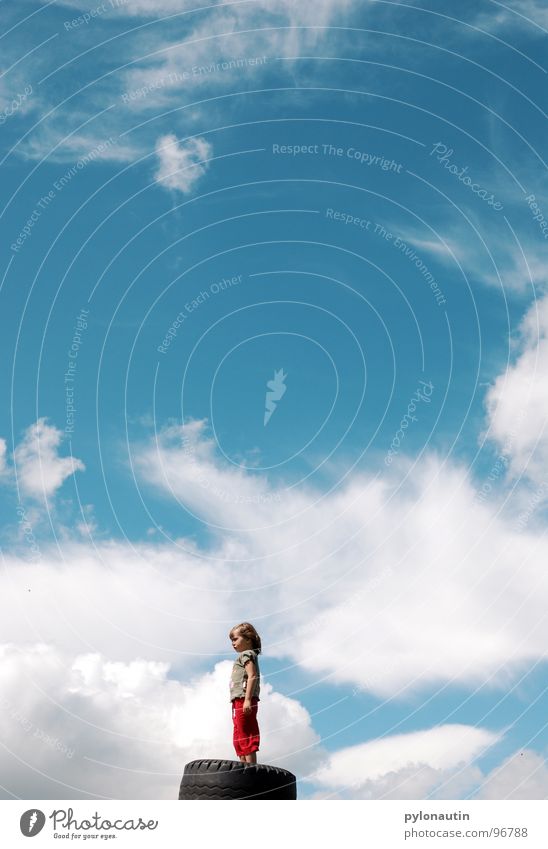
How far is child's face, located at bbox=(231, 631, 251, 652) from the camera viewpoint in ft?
60.6

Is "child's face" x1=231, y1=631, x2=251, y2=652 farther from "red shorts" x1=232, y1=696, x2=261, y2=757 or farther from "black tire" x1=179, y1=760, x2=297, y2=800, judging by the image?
"black tire" x1=179, y1=760, x2=297, y2=800

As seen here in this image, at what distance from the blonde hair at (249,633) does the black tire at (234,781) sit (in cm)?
341

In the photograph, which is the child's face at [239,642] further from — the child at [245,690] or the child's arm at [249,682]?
the child's arm at [249,682]

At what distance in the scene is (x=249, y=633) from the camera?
18.6 metres

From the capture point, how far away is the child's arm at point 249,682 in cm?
1784

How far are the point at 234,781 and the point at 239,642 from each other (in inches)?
148

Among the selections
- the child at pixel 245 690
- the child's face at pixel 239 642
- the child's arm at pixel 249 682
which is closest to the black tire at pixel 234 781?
the child at pixel 245 690

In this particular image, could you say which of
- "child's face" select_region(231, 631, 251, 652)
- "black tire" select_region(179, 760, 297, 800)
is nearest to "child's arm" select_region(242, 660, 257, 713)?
"child's face" select_region(231, 631, 251, 652)

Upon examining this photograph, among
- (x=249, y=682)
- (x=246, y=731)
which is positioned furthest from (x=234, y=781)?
(x=249, y=682)
